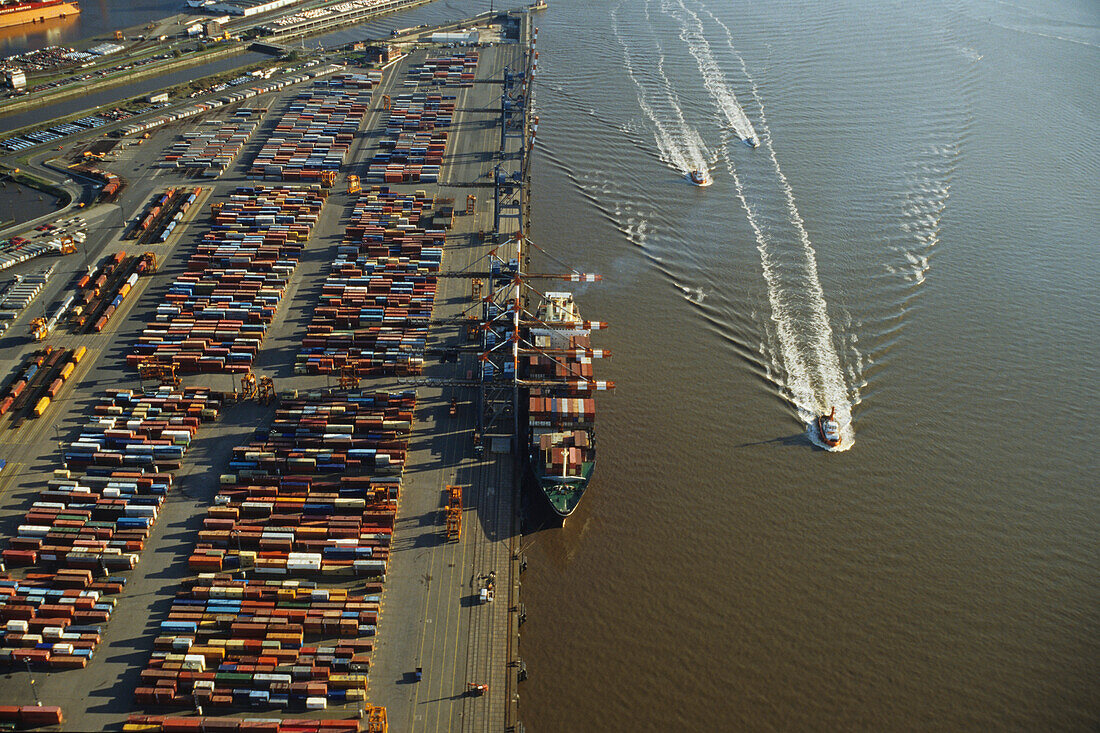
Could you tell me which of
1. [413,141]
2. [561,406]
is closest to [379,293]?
[561,406]

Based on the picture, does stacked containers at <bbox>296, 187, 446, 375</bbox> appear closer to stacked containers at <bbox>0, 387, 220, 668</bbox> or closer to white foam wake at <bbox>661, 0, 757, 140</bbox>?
stacked containers at <bbox>0, 387, 220, 668</bbox>

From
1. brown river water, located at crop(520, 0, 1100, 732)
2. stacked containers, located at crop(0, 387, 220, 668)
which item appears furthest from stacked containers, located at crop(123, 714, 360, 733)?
brown river water, located at crop(520, 0, 1100, 732)

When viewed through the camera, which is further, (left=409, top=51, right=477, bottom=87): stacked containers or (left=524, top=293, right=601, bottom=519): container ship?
(left=409, top=51, right=477, bottom=87): stacked containers

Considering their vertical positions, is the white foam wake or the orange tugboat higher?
the white foam wake

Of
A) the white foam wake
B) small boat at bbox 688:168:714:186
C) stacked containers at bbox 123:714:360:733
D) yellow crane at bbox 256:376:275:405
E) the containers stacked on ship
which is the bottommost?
stacked containers at bbox 123:714:360:733

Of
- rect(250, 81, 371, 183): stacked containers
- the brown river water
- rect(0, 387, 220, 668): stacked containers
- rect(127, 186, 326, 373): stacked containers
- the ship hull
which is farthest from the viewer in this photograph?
rect(250, 81, 371, 183): stacked containers

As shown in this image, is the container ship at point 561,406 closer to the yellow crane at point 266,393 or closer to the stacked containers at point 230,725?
the stacked containers at point 230,725
